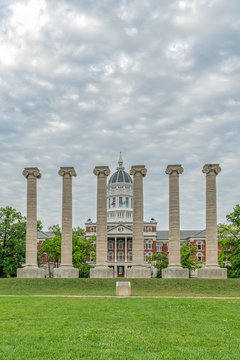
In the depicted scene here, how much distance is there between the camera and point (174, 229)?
53.0 metres

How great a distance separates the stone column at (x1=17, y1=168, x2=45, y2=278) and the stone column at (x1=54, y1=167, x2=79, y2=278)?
2.87 m

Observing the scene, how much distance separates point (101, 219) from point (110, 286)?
1147 cm

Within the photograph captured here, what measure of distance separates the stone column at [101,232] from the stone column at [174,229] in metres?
8.09

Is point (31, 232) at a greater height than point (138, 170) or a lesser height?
lesser

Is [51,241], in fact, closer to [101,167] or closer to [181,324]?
[101,167]

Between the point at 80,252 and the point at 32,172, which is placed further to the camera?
the point at 80,252

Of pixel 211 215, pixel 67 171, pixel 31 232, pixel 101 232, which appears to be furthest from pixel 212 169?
pixel 31 232

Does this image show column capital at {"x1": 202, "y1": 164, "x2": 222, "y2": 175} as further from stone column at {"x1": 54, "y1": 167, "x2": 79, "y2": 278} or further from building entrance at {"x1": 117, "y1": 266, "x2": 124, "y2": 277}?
building entrance at {"x1": 117, "y1": 266, "x2": 124, "y2": 277}

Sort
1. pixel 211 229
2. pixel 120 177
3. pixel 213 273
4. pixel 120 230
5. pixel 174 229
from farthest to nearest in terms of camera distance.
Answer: pixel 120 177 → pixel 120 230 → pixel 174 229 → pixel 211 229 → pixel 213 273

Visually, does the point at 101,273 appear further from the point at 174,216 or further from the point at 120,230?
the point at 120,230

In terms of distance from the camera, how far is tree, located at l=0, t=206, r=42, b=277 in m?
67.0

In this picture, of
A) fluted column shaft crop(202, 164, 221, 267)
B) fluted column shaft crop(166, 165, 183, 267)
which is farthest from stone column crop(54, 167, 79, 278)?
fluted column shaft crop(202, 164, 221, 267)

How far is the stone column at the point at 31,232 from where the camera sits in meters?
53.0

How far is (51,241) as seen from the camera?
88.9 m
